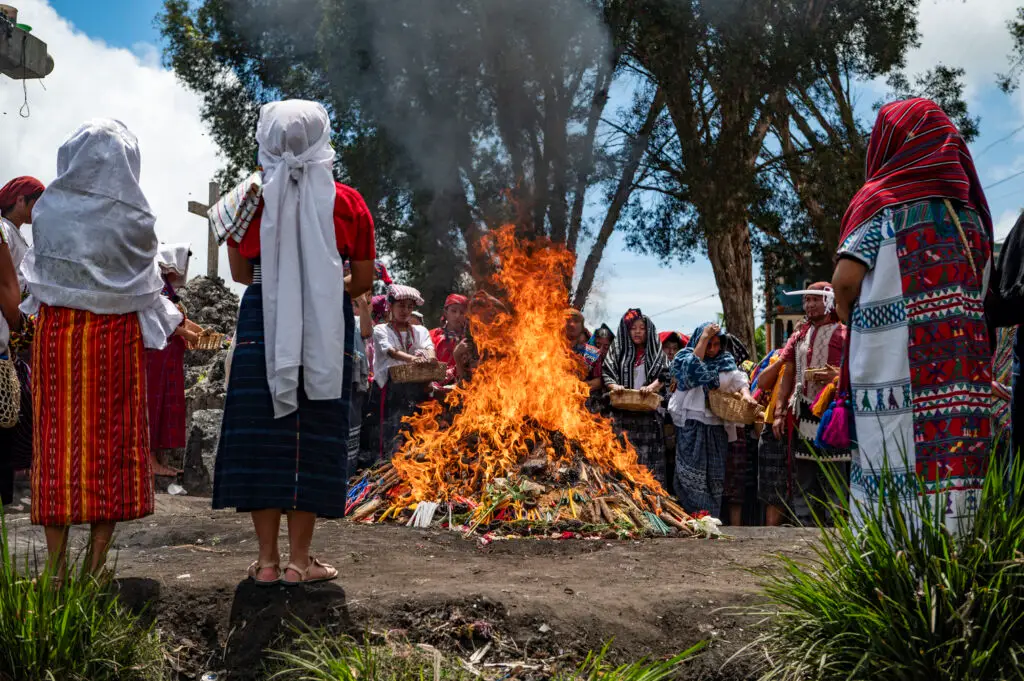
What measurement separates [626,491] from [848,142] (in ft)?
39.0

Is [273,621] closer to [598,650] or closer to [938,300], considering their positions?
[598,650]

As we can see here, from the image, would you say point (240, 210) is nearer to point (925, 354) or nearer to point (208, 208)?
point (925, 354)

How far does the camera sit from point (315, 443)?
423cm

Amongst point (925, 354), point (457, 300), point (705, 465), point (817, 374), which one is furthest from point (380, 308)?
point (925, 354)

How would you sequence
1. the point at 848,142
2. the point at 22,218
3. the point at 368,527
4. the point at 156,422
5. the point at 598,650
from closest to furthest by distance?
the point at 598,650 → the point at 22,218 → the point at 368,527 → the point at 156,422 → the point at 848,142

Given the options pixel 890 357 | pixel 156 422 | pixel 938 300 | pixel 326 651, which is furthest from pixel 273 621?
pixel 156 422

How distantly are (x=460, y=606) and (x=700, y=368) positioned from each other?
5459mm

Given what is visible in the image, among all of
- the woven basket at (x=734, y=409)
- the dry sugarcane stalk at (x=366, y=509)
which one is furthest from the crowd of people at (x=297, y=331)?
the woven basket at (x=734, y=409)

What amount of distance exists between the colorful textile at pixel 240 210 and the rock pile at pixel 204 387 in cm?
534

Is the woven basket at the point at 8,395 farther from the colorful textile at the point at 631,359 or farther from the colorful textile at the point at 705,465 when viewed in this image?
the colorful textile at the point at 631,359

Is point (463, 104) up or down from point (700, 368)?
up

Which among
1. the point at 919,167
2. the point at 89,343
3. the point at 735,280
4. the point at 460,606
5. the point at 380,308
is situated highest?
the point at 735,280

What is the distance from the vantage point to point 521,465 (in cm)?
746

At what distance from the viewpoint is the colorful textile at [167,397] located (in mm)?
7395
